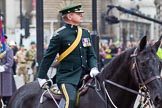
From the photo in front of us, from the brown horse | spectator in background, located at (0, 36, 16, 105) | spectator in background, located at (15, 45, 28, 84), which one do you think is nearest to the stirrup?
the brown horse

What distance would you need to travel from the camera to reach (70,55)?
7.94 meters

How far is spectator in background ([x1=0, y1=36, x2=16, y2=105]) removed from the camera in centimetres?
1356

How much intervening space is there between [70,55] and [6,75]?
627 cm

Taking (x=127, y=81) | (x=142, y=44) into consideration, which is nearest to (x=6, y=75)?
(x=127, y=81)

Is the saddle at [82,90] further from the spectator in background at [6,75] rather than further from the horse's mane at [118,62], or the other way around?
the spectator in background at [6,75]

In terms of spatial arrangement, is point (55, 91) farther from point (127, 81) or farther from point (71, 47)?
point (127, 81)

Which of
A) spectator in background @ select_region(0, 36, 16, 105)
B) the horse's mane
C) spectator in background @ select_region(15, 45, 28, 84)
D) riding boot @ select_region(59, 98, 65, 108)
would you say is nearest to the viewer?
the horse's mane

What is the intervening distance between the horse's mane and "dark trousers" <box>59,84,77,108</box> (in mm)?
424

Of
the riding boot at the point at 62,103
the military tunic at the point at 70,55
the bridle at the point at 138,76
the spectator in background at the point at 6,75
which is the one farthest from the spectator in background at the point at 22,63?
the bridle at the point at 138,76

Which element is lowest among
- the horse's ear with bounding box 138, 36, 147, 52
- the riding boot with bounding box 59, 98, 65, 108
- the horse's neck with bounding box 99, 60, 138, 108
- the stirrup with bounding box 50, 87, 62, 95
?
the riding boot with bounding box 59, 98, 65, 108

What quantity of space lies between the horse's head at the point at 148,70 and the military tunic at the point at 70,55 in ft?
3.27

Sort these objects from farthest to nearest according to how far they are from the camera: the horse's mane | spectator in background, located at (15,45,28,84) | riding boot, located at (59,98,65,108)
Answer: spectator in background, located at (15,45,28,84) → riding boot, located at (59,98,65,108) → the horse's mane

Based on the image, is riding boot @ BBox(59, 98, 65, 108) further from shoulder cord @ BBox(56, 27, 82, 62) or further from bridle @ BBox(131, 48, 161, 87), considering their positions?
bridle @ BBox(131, 48, 161, 87)

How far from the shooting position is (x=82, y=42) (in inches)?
313
